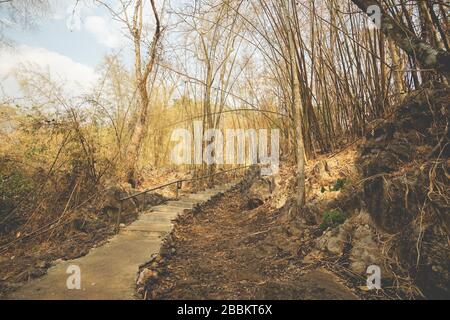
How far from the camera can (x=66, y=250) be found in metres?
3.24

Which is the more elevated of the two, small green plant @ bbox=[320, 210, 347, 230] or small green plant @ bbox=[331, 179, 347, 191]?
small green plant @ bbox=[331, 179, 347, 191]

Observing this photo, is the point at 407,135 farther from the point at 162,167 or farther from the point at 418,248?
the point at 162,167

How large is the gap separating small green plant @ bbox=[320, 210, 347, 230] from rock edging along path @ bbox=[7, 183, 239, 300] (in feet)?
6.46

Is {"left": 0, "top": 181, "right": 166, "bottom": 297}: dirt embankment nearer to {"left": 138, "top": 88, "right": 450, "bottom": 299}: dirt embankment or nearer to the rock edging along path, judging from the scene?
the rock edging along path

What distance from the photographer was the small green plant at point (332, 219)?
10.4 ft

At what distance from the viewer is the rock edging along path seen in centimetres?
220

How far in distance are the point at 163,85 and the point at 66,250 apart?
847cm

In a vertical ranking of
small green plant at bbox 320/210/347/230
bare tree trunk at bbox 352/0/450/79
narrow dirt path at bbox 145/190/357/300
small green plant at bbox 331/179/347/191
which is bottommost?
narrow dirt path at bbox 145/190/357/300

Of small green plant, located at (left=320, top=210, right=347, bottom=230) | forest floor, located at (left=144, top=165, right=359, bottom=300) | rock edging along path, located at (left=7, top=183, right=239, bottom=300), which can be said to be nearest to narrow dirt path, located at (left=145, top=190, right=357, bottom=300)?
forest floor, located at (left=144, top=165, right=359, bottom=300)
